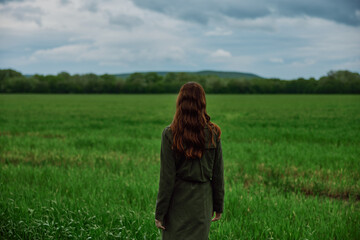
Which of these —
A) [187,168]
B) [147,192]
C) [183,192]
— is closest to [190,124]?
[187,168]

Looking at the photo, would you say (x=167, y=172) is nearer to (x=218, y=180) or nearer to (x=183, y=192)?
(x=183, y=192)

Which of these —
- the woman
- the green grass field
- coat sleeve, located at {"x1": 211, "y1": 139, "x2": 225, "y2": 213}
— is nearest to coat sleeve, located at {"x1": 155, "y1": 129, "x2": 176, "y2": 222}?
the woman

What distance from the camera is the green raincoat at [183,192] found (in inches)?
110

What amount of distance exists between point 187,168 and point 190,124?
41 centimetres

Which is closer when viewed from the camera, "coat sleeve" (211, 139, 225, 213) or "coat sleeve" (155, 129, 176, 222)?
"coat sleeve" (155, 129, 176, 222)

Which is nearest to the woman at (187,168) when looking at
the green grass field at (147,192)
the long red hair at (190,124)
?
the long red hair at (190,124)

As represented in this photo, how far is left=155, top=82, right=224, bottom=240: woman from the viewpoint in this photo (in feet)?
9.09

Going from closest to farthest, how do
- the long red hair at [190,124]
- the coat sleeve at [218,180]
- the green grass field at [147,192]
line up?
1. the long red hair at [190,124]
2. the coat sleeve at [218,180]
3. the green grass field at [147,192]

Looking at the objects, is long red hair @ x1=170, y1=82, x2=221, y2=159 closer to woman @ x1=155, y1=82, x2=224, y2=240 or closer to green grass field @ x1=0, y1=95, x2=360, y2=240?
woman @ x1=155, y1=82, x2=224, y2=240

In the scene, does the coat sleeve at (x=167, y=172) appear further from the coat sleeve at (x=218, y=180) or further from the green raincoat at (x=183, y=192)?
the coat sleeve at (x=218, y=180)

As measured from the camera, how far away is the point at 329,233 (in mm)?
4363

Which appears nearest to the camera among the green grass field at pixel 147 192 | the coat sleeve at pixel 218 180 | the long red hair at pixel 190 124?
the long red hair at pixel 190 124

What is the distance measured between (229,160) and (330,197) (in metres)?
3.25

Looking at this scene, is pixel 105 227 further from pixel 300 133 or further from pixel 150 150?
pixel 300 133
